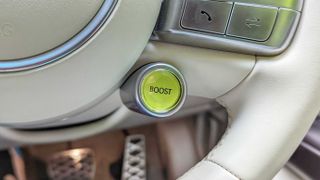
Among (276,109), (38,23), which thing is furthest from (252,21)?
(38,23)

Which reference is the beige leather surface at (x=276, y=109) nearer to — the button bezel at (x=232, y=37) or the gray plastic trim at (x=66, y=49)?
the button bezel at (x=232, y=37)

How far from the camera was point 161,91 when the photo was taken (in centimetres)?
54

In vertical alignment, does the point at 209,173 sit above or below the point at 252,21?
below

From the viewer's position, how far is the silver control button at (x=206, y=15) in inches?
20.6

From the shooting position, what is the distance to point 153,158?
2.64ft

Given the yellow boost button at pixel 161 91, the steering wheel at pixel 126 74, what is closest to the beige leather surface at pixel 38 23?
the steering wheel at pixel 126 74

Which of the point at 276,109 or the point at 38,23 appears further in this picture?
the point at 276,109

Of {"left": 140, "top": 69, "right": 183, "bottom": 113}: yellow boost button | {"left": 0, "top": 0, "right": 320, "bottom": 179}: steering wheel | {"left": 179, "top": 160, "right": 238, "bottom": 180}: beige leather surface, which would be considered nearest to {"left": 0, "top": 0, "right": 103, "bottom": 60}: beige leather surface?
{"left": 0, "top": 0, "right": 320, "bottom": 179}: steering wheel

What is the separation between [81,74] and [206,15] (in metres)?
0.15

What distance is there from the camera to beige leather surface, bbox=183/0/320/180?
0.55 metres

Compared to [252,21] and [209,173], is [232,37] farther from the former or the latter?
[209,173]

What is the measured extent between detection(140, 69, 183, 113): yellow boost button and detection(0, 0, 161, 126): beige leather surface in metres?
0.04

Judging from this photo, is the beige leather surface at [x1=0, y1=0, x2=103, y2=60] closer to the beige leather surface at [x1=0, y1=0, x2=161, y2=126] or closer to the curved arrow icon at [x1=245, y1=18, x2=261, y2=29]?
the beige leather surface at [x1=0, y1=0, x2=161, y2=126]

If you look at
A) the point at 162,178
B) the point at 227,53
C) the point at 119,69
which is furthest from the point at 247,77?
the point at 162,178
